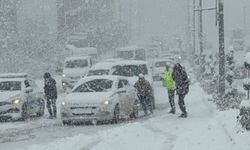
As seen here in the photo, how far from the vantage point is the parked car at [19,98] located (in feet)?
72.3

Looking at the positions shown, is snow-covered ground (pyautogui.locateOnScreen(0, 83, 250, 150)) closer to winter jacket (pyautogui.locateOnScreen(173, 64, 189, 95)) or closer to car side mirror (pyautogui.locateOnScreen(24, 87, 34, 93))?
winter jacket (pyautogui.locateOnScreen(173, 64, 189, 95))

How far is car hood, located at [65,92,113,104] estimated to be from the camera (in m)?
20.5

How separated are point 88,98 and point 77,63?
21.7m

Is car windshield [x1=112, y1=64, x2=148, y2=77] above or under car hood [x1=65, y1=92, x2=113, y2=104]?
above

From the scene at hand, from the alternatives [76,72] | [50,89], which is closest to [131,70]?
[50,89]

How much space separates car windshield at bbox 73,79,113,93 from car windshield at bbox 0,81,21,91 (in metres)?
2.56

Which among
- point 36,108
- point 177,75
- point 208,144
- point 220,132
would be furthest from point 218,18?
point 208,144

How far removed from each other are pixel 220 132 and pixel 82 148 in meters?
3.00

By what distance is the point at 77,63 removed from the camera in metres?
42.3

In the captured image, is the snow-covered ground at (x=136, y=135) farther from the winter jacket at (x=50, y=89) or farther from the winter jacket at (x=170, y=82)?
the winter jacket at (x=50, y=89)

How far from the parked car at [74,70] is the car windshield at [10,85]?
1591cm

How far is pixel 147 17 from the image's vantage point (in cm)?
14625

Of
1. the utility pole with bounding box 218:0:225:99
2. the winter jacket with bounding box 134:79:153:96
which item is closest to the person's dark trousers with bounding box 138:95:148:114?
the winter jacket with bounding box 134:79:153:96

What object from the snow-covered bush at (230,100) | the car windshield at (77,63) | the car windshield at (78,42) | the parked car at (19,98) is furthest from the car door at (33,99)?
the car windshield at (78,42)
